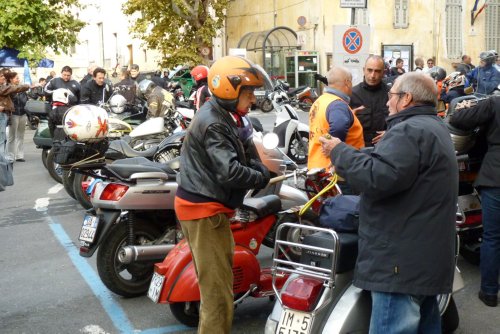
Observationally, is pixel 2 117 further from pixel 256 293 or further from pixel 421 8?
pixel 421 8

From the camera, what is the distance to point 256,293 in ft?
15.7

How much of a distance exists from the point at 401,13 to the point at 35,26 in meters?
15.6

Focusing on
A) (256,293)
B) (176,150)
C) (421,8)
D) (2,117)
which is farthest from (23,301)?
(421,8)

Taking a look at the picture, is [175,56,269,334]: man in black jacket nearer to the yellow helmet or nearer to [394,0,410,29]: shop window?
the yellow helmet

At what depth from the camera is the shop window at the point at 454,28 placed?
31.3 metres

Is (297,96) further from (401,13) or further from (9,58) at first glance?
(401,13)

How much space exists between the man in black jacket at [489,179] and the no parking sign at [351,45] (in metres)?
4.73

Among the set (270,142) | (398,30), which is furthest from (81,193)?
(398,30)

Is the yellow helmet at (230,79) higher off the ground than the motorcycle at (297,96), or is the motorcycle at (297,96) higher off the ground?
the yellow helmet at (230,79)

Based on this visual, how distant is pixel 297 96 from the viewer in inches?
677

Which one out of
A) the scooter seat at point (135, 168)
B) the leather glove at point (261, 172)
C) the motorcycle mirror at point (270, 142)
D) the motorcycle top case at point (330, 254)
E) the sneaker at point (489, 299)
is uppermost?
the motorcycle mirror at point (270, 142)

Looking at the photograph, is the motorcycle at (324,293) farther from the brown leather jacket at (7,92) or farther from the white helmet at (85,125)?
the brown leather jacket at (7,92)

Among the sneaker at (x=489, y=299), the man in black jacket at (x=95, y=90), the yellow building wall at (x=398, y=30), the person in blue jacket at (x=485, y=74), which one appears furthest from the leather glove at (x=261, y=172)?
the yellow building wall at (x=398, y=30)

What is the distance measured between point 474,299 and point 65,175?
557 cm
